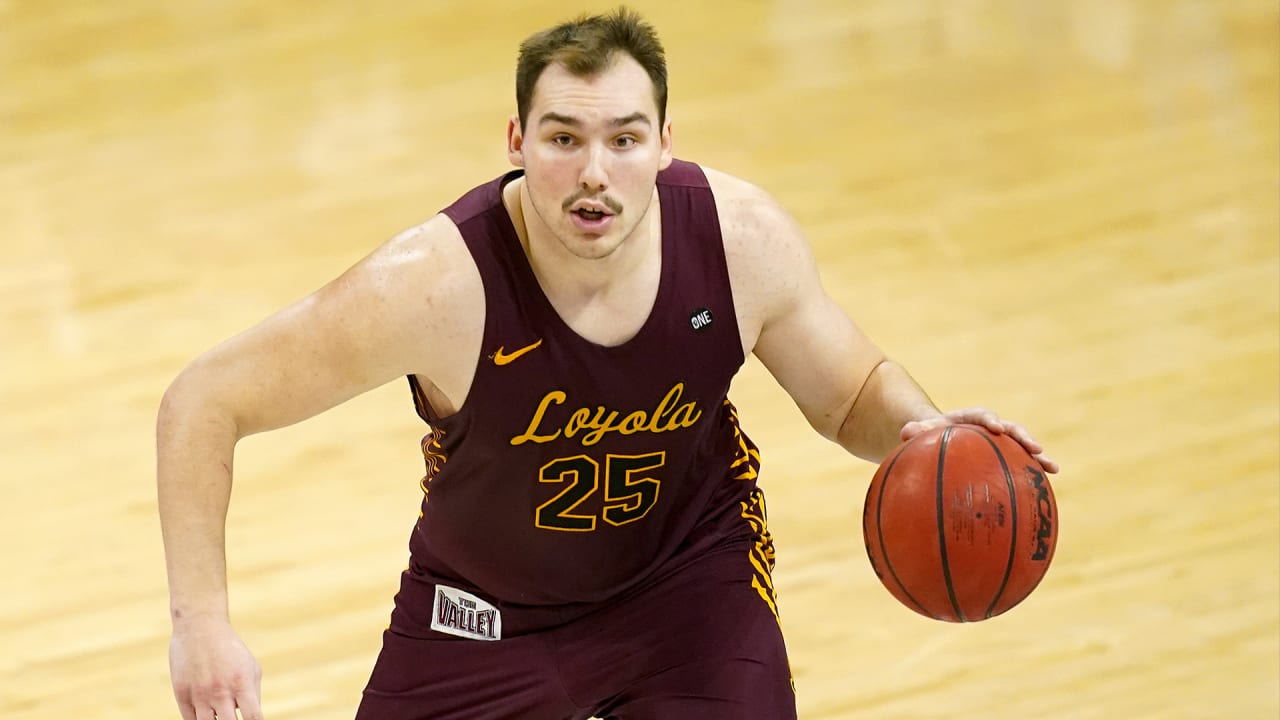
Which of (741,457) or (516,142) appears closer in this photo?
(516,142)

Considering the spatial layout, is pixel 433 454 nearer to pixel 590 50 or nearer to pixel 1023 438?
pixel 590 50

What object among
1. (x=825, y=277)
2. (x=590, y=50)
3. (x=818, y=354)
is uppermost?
(x=825, y=277)

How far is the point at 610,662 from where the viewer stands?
11.3 ft

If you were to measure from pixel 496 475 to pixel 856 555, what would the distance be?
1858mm

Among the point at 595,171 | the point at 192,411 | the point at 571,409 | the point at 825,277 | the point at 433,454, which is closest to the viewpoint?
the point at 595,171

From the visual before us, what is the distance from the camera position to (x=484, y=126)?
786 centimetres

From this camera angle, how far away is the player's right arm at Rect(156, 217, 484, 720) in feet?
Result: 10.3

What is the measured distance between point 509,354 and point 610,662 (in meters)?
0.63

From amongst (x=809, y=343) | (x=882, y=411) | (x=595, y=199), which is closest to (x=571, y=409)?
(x=595, y=199)

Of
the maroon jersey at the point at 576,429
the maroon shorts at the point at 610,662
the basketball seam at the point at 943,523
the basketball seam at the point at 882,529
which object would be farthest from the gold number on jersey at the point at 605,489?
the basketball seam at the point at 943,523

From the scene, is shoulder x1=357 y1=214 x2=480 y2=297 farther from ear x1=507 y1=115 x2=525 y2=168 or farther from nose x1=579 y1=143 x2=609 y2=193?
nose x1=579 y1=143 x2=609 y2=193

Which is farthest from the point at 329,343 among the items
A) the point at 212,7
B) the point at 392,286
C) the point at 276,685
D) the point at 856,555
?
the point at 212,7

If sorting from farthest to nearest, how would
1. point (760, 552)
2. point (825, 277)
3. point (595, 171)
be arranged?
point (825, 277) → point (760, 552) → point (595, 171)

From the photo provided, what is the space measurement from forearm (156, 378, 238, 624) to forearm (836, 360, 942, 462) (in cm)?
117
